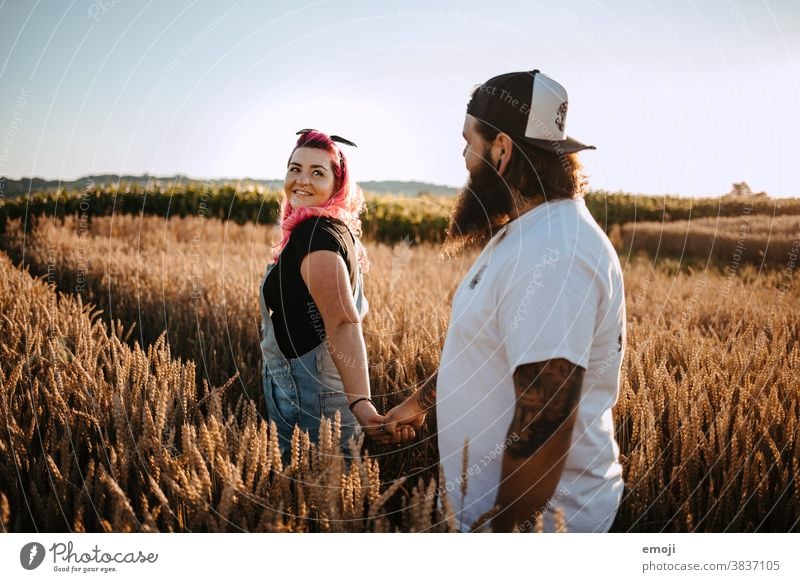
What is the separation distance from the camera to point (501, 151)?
1.77 metres

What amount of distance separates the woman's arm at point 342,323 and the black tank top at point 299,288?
4 cm

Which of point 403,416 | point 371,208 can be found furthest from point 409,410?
point 371,208

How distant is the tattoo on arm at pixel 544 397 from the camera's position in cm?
142

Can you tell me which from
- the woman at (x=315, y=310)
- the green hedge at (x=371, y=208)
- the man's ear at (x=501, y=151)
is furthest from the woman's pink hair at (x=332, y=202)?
the green hedge at (x=371, y=208)

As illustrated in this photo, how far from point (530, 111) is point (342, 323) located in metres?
1.11

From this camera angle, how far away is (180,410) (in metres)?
2.20

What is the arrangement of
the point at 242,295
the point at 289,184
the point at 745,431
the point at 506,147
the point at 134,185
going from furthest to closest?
1. the point at 134,185
2. the point at 242,295
3. the point at 289,184
4. the point at 745,431
5. the point at 506,147

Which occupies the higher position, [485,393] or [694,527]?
[485,393]

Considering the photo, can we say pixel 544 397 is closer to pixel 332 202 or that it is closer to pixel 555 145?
pixel 555 145

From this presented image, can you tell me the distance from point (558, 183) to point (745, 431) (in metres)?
1.25

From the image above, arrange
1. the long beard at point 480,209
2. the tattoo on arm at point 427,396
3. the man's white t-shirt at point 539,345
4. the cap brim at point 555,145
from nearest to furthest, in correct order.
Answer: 1. the man's white t-shirt at point 539,345
2. the cap brim at point 555,145
3. the long beard at point 480,209
4. the tattoo on arm at point 427,396

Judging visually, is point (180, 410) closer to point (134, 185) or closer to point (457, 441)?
point (457, 441)

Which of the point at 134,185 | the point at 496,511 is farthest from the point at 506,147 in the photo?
the point at 134,185

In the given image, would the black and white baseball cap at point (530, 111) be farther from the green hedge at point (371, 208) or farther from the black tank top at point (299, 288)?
the green hedge at point (371, 208)
